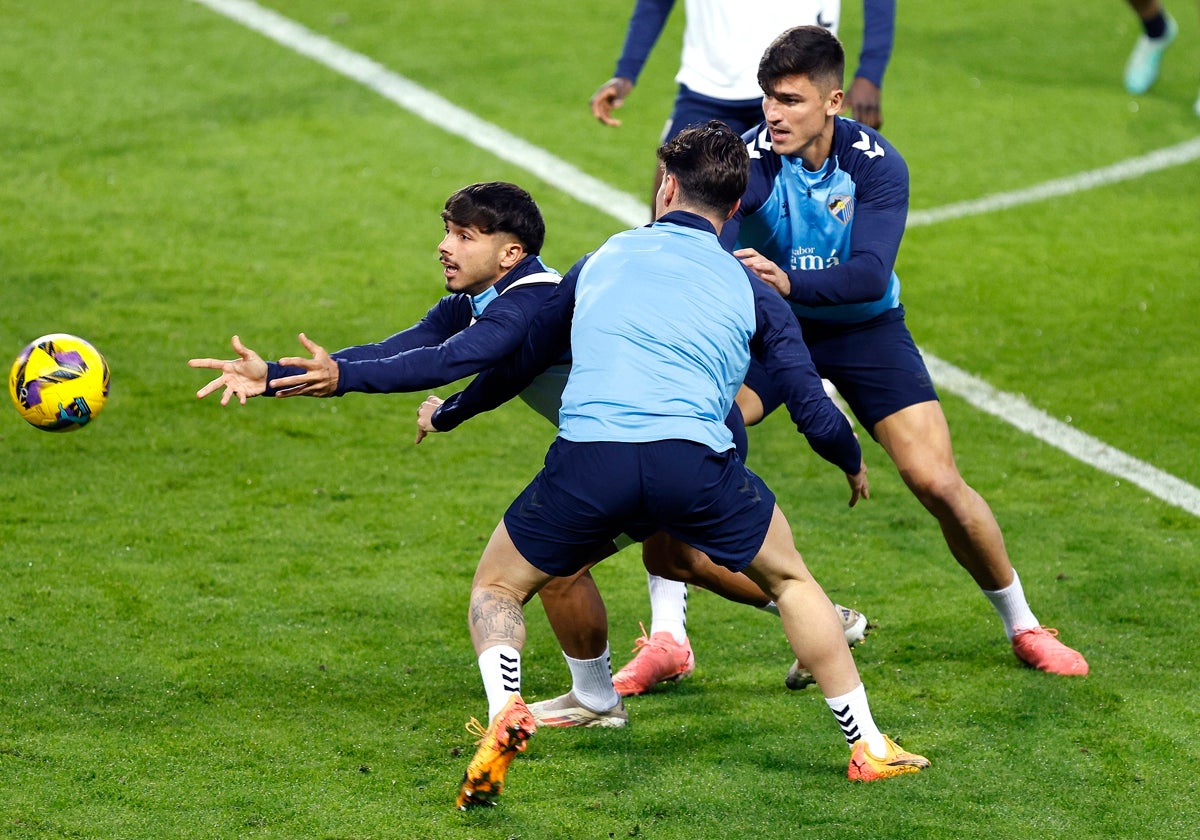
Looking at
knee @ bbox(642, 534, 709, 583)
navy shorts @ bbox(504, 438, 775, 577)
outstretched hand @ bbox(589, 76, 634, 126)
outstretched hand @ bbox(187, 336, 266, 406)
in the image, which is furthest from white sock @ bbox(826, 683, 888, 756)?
outstretched hand @ bbox(589, 76, 634, 126)

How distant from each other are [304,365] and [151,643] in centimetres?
192

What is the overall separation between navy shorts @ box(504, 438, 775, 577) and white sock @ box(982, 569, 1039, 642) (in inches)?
63.9

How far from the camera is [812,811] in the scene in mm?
4547

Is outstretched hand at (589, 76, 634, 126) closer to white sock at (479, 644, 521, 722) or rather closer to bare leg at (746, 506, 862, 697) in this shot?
bare leg at (746, 506, 862, 697)

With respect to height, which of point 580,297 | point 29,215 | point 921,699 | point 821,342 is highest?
point 580,297

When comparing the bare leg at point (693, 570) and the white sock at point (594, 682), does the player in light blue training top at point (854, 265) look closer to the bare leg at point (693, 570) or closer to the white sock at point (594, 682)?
the bare leg at point (693, 570)

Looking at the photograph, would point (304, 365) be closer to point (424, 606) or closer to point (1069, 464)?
point (424, 606)

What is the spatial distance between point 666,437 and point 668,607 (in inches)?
66.7

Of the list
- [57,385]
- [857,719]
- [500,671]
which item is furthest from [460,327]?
[857,719]

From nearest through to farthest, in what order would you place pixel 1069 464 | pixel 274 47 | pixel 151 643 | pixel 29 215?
pixel 151 643 < pixel 1069 464 < pixel 29 215 < pixel 274 47

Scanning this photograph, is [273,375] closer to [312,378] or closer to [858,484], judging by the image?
[312,378]

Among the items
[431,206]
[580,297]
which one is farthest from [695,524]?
[431,206]

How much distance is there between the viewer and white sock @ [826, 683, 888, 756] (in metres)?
4.62

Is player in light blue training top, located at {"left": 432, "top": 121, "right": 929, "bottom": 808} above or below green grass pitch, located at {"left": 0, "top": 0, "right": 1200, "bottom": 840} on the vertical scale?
above
